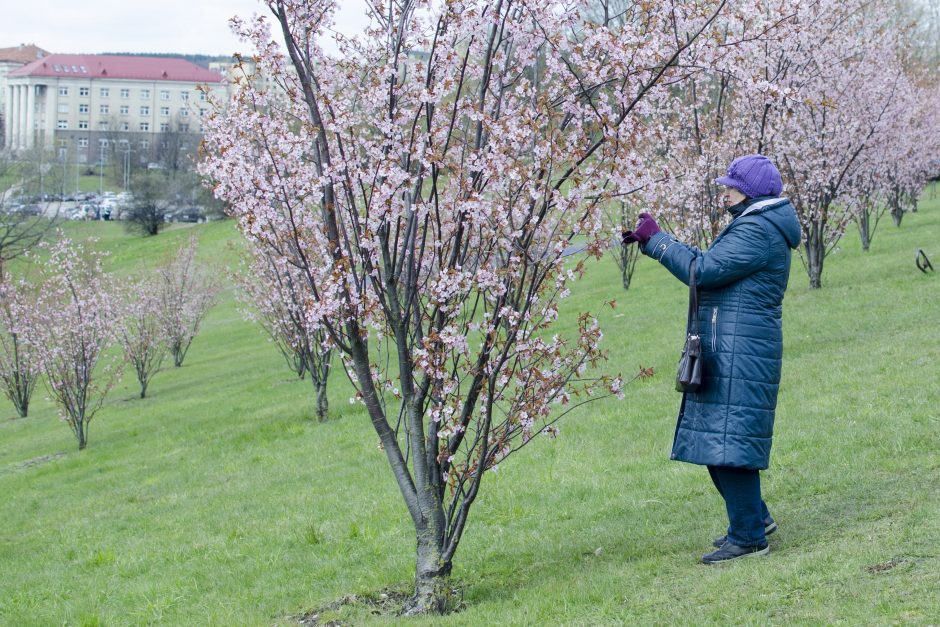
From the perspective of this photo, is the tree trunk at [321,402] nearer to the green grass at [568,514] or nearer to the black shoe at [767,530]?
the green grass at [568,514]

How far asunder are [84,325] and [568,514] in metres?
11.9

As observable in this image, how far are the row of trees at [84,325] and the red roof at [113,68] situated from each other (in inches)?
4244

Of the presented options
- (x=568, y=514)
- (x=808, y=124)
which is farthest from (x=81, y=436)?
(x=808, y=124)

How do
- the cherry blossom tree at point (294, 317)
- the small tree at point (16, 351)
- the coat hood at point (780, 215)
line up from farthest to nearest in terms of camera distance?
1. the small tree at point (16, 351)
2. the cherry blossom tree at point (294, 317)
3. the coat hood at point (780, 215)

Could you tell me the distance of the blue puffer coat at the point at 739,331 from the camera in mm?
4953

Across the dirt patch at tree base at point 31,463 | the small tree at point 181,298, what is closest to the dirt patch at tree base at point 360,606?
the dirt patch at tree base at point 31,463

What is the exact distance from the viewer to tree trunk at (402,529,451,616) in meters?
5.41

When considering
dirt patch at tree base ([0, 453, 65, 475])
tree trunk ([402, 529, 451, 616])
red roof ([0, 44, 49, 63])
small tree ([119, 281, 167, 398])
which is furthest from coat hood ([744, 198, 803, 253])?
red roof ([0, 44, 49, 63])

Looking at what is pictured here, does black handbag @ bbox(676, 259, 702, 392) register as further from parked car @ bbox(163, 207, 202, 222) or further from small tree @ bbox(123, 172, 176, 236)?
parked car @ bbox(163, 207, 202, 222)

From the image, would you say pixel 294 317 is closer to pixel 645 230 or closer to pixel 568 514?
pixel 568 514

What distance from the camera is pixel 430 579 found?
5457 millimetres

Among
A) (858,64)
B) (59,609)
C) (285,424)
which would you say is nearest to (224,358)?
(285,424)

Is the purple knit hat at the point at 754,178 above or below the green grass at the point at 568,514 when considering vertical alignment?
above

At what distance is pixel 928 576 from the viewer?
4.29m
